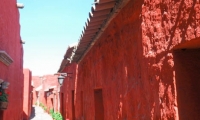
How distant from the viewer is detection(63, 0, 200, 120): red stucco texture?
2076mm

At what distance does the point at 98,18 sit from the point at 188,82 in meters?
2.32

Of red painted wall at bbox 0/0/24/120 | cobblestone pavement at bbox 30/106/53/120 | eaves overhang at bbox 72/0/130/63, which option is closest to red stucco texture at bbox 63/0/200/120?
eaves overhang at bbox 72/0/130/63

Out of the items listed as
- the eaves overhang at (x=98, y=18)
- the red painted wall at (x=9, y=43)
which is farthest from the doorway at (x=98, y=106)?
the red painted wall at (x=9, y=43)

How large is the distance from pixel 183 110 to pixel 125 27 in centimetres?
174

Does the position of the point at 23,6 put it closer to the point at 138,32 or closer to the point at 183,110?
the point at 138,32

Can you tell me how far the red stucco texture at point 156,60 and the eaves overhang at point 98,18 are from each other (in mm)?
123

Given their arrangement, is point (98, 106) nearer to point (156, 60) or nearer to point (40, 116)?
point (156, 60)

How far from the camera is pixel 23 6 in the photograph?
29.8 feet

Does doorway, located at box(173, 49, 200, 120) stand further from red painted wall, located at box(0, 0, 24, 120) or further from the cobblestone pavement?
the cobblestone pavement

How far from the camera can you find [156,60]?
247 cm

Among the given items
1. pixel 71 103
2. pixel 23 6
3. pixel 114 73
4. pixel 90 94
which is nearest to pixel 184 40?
pixel 114 73

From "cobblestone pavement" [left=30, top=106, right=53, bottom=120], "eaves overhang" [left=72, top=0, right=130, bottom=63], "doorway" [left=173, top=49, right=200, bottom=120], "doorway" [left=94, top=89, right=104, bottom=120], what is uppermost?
"eaves overhang" [left=72, top=0, right=130, bottom=63]

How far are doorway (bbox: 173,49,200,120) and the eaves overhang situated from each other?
1.46 m

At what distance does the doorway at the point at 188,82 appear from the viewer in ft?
6.89
